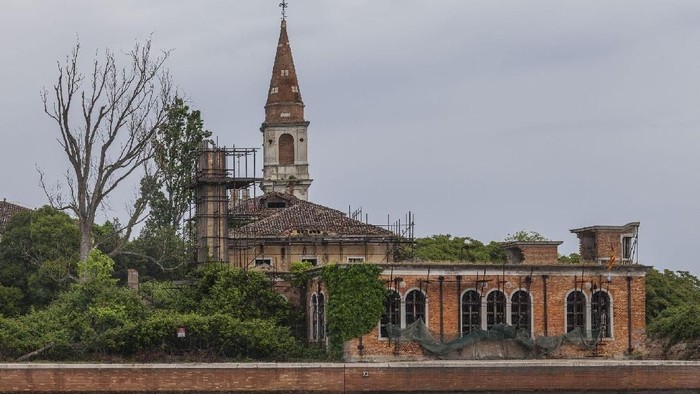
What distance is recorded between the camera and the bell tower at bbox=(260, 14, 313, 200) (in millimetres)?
94188

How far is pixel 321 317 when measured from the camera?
191 feet

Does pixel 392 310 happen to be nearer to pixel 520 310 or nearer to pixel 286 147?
pixel 520 310

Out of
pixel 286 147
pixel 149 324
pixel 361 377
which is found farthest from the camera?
pixel 286 147

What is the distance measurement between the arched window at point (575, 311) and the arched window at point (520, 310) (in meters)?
1.50

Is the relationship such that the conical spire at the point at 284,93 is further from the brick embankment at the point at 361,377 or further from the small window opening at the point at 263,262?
the brick embankment at the point at 361,377

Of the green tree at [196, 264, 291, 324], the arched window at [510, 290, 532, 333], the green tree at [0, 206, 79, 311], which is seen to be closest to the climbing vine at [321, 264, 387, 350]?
the green tree at [196, 264, 291, 324]

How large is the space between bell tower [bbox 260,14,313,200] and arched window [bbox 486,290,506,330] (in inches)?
1453

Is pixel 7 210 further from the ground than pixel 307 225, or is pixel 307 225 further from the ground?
pixel 7 210

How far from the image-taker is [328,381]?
Answer: 5050cm

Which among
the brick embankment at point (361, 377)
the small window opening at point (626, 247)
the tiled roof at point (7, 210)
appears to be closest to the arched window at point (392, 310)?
the brick embankment at point (361, 377)

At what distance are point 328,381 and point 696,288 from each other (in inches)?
1271

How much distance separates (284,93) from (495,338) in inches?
1578

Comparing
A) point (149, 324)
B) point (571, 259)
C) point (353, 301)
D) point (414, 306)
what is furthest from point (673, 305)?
point (149, 324)

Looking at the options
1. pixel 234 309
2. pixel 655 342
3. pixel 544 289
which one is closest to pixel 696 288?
pixel 655 342
